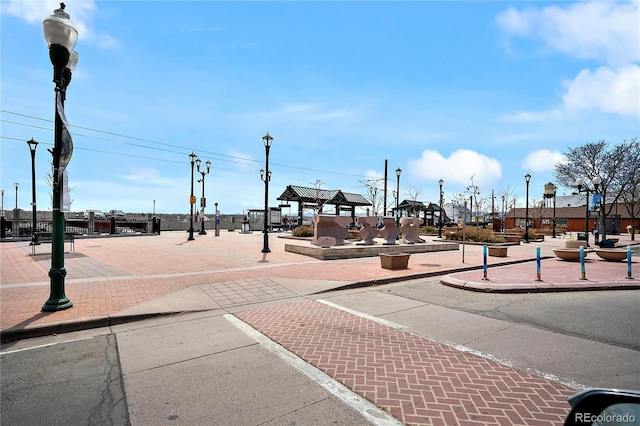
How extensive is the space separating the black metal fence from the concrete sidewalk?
20.9 meters

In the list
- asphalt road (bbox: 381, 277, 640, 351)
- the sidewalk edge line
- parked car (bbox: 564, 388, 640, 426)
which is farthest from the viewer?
asphalt road (bbox: 381, 277, 640, 351)

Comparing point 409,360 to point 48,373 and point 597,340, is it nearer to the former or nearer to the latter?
point 597,340

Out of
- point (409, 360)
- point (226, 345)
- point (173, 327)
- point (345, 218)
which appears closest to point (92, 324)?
point (173, 327)

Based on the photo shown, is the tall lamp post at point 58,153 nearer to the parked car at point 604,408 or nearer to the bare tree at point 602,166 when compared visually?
the parked car at point 604,408

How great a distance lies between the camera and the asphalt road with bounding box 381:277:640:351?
18.7 feet

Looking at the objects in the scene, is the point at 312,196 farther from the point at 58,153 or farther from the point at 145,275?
the point at 58,153

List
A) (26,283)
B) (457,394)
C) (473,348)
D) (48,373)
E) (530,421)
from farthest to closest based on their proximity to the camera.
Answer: (26,283), (473,348), (48,373), (457,394), (530,421)

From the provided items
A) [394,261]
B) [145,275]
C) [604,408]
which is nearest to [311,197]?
[394,261]

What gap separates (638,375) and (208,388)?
15.8 feet

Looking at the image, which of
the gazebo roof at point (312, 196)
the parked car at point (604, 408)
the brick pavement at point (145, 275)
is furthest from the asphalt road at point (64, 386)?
the gazebo roof at point (312, 196)

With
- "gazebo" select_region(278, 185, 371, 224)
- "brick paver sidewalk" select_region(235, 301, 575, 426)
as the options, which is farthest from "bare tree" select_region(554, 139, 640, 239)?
"brick paver sidewalk" select_region(235, 301, 575, 426)

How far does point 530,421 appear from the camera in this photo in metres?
3.12

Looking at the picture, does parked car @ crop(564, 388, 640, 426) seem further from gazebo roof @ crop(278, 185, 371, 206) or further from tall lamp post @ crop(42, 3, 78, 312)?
gazebo roof @ crop(278, 185, 371, 206)

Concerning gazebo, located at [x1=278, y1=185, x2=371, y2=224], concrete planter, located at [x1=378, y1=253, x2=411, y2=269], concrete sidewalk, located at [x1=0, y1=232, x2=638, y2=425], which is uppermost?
gazebo, located at [x1=278, y1=185, x2=371, y2=224]
